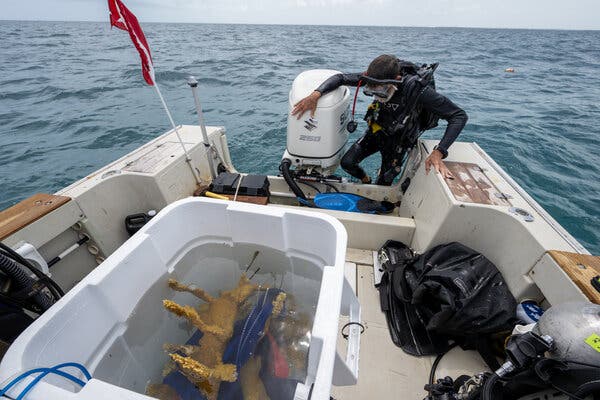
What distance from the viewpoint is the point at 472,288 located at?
5.29 feet

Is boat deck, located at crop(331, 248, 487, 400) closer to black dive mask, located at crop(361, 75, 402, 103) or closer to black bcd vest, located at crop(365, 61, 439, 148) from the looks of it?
black bcd vest, located at crop(365, 61, 439, 148)

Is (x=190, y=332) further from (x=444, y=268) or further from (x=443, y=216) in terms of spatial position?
(x=443, y=216)

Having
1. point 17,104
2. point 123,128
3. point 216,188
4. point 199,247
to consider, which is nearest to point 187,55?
point 17,104

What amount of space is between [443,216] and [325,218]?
1145 millimetres

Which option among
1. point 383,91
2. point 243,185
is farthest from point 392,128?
point 243,185

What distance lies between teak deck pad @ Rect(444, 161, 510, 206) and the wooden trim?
0.51 m

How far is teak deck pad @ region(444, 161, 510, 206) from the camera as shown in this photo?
185 centimetres

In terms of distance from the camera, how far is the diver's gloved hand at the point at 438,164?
82.1 inches

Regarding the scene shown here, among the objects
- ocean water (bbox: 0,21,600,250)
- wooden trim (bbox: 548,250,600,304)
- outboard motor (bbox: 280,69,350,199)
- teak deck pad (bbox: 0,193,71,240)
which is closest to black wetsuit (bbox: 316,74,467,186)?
outboard motor (bbox: 280,69,350,199)

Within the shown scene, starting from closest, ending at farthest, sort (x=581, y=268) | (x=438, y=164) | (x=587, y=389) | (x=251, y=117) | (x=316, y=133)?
(x=587, y=389) < (x=581, y=268) < (x=438, y=164) < (x=316, y=133) < (x=251, y=117)

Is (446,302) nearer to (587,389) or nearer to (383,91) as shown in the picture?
(587,389)

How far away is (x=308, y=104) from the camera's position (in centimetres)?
255

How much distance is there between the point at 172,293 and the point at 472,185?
2158 mm

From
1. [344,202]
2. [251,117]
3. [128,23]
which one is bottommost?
[251,117]
